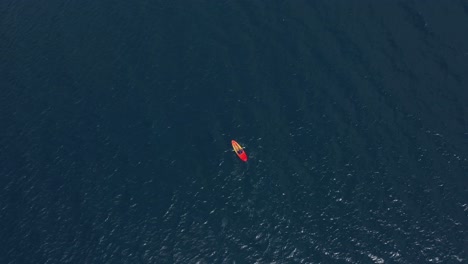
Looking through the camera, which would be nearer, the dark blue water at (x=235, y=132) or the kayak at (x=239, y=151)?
the dark blue water at (x=235, y=132)

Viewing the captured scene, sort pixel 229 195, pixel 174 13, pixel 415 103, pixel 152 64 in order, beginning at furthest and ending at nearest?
pixel 174 13 → pixel 152 64 → pixel 415 103 → pixel 229 195

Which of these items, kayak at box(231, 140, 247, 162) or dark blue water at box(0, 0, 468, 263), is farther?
kayak at box(231, 140, 247, 162)

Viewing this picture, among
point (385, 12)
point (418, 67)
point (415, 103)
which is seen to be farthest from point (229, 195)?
point (385, 12)

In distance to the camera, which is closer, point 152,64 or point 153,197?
point 153,197

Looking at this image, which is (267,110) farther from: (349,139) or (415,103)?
(415,103)

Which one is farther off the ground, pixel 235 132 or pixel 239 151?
pixel 235 132

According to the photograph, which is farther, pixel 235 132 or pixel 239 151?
pixel 235 132

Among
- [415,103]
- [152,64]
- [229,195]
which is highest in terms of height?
[152,64]

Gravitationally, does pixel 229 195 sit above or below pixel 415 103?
below
